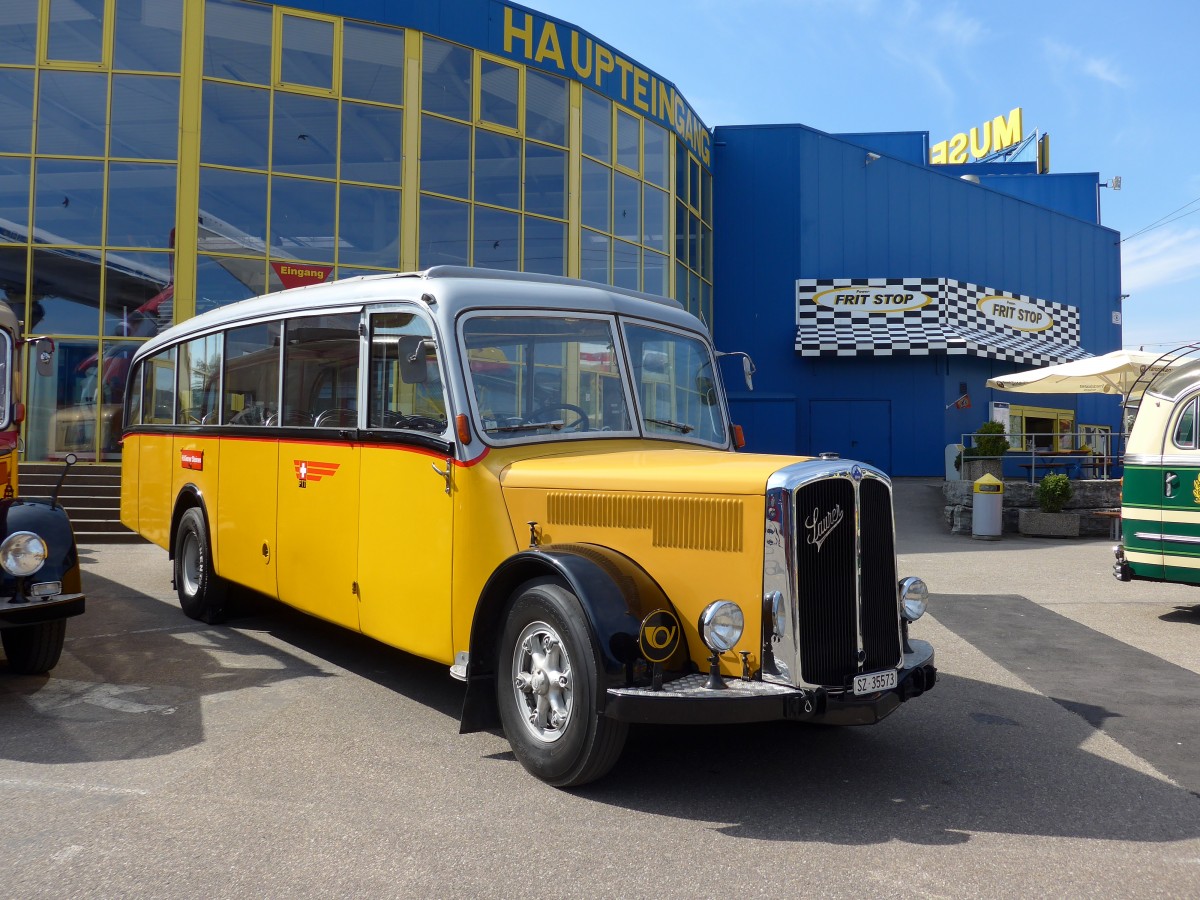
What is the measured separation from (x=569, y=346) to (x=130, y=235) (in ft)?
45.4

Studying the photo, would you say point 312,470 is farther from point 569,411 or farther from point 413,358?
point 569,411

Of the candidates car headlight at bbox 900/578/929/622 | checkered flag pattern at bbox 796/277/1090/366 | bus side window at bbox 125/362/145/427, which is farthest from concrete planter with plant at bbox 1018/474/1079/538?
→ bus side window at bbox 125/362/145/427

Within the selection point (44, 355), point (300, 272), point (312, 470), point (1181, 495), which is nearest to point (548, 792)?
point (312, 470)

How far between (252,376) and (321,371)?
3.84 feet

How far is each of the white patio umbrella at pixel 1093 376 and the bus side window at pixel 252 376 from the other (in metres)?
13.3

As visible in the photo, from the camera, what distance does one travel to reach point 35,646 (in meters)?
6.12

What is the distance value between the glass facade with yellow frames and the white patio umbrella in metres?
9.25

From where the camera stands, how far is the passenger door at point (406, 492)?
5230 mm

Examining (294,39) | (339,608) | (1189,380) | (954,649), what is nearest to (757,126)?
(294,39)

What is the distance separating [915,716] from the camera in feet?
18.4

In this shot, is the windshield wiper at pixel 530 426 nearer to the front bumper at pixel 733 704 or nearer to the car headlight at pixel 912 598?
the front bumper at pixel 733 704

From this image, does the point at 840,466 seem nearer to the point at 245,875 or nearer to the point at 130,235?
the point at 245,875

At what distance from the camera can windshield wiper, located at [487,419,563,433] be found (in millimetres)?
5195

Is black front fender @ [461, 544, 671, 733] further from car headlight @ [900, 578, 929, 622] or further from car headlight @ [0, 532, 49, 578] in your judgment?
car headlight @ [0, 532, 49, 578]
